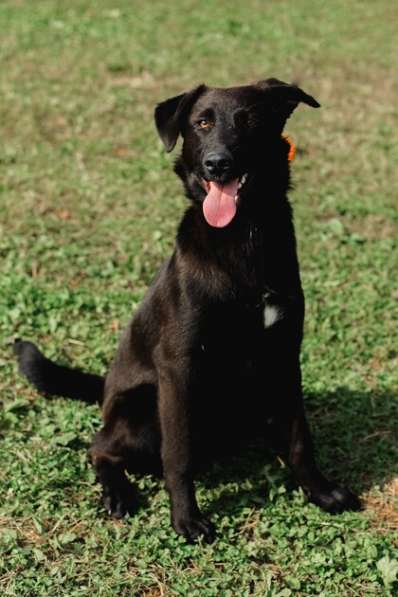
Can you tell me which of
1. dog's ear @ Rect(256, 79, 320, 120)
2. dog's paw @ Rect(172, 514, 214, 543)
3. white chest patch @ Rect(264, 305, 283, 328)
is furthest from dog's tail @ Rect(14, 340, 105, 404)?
dog's ear @ Rect(256, 79, 320, 120)

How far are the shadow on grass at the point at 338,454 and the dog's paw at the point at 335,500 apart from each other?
0.15 metres

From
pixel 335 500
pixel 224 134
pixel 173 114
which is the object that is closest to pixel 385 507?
pixel 335 500

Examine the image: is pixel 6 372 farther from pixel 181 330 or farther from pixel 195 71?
pixel 195 71

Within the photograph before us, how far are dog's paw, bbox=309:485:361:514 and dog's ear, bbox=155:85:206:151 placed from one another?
1.68 metres

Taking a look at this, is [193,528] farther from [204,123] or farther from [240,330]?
[204,123]

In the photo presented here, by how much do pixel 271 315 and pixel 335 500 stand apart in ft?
2.99

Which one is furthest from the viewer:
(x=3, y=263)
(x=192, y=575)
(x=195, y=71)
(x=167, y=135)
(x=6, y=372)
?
(x=195, y=71)

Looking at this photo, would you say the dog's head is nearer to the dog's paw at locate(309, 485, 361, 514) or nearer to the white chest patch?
the white chest patch

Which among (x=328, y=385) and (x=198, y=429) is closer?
(x=198, y=429)

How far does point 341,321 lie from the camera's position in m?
5.80

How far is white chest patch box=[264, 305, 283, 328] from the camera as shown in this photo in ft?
13.1

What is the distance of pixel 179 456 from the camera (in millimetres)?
4070

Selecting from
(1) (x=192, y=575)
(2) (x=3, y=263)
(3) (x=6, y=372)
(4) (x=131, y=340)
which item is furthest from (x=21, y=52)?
(1) (x=192, y=575)

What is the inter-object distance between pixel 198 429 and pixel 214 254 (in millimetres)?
777
